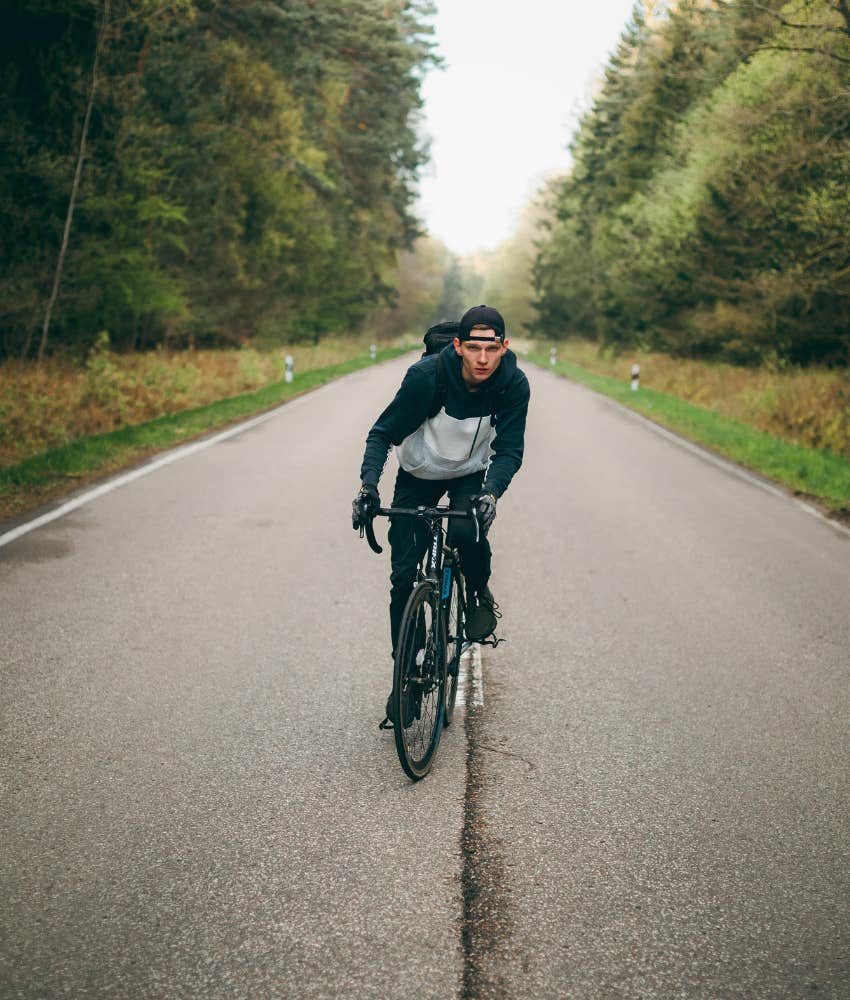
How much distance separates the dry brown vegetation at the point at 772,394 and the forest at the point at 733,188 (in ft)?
2.72

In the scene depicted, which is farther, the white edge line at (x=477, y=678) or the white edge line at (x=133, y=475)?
the white edge line at (x=133, y=475)

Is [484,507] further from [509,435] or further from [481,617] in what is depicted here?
[481,617]

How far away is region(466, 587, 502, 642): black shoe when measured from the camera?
4.52 meters

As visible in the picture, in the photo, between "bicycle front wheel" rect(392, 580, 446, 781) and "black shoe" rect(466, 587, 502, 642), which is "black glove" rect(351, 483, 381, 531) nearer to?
"bicycle front wheel" rect(392, 580, 446, 781)

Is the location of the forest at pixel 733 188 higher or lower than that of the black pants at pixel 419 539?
higher

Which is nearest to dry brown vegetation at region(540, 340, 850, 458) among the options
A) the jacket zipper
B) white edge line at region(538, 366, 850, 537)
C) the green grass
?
the green grass

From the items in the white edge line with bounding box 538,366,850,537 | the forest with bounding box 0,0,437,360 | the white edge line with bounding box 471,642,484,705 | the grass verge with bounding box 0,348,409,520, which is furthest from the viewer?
the forest with bounding box 0,0,437,360

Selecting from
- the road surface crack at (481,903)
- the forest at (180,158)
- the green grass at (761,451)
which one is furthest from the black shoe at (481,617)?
the forest at (180,158)

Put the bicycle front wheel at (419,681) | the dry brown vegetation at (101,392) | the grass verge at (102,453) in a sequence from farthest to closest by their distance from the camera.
Result: the dry brown vegetation at (101,392)
the grass verge at (102,453)
the bicycle front wheel at (419,681)

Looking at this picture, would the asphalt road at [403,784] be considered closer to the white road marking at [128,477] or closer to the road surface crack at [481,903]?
the road surface crack at [481,903]

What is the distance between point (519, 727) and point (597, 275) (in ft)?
136

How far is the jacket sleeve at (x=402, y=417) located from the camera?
12.9 feet

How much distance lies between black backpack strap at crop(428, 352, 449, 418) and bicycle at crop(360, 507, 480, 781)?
46 centimetres

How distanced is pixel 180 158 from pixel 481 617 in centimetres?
1949
